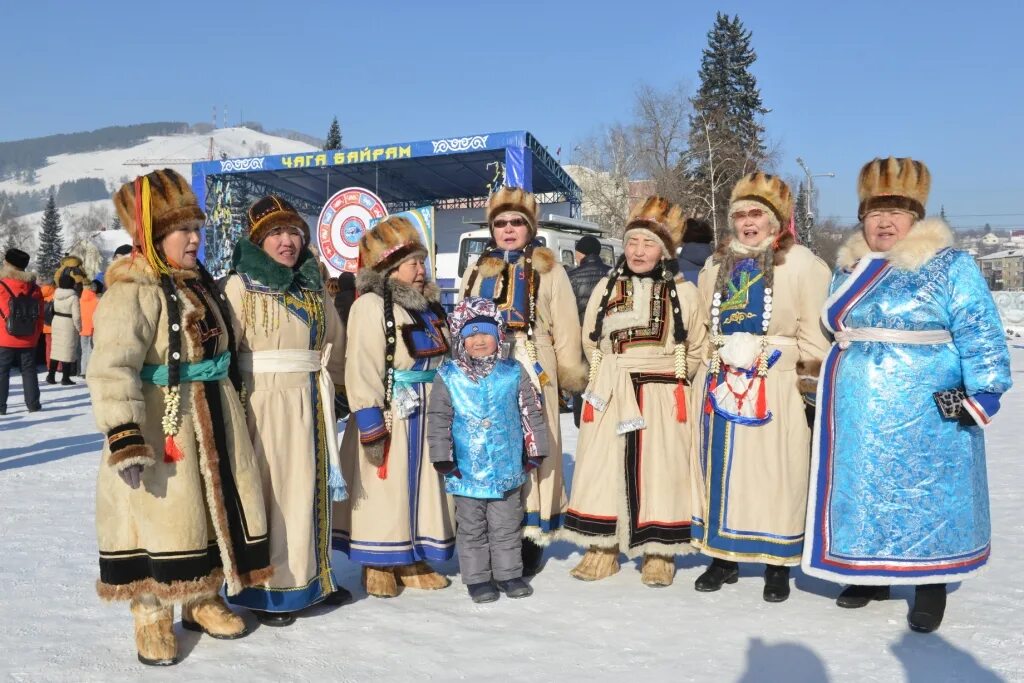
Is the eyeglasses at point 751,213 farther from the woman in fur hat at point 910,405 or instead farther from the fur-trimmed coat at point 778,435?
the woman in fur hat at point 910,405

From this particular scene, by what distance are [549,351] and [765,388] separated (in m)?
1.07

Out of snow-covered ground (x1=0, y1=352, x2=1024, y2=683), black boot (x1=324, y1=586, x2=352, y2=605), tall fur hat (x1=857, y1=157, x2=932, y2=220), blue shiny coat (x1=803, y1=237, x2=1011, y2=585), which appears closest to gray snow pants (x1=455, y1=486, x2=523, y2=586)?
snow-covered ground (x1=0, y1=352, x2=1024, y2=683)

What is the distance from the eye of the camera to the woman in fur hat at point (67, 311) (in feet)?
37.9

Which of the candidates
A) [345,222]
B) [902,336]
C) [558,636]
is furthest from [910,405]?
[345,222]

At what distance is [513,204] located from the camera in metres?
4.07

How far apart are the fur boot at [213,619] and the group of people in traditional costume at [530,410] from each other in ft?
0.04

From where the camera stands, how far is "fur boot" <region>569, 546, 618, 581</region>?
3.99m

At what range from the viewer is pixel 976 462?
3.33 m

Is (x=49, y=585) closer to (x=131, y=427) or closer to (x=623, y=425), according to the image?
(x=131, y=427)

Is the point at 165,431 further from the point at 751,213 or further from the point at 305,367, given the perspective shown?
the point at 751,213

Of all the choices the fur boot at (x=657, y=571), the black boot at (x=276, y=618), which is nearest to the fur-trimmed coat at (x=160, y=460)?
the black boot at (x=276, y=618)

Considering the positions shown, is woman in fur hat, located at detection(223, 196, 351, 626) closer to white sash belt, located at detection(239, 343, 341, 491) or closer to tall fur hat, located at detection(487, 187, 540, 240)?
white sash belt, located at detection(239, 343, 341, 491)

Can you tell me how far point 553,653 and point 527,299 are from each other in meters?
Answer: 1.68

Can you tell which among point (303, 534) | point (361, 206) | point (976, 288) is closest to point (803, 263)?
point (976, 288)
